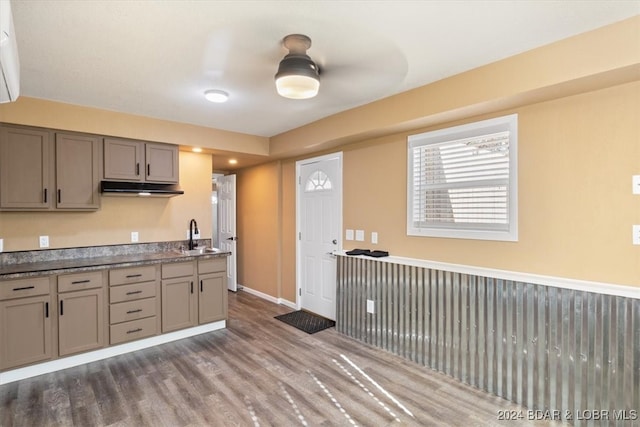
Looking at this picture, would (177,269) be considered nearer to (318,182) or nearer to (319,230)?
(319,230)

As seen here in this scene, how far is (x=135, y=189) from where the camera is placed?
12.0ft

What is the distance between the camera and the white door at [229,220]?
5824mm

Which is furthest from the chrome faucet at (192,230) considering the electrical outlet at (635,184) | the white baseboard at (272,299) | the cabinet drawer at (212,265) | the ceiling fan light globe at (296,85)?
the electrical outlet at (635,184)

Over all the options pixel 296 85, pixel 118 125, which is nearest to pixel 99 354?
pixel 118 125

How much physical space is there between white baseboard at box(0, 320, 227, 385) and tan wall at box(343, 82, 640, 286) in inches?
122

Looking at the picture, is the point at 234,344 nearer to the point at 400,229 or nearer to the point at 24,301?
the point at 24,301

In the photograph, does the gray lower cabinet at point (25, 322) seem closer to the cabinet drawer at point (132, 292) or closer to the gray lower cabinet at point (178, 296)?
the cabinet drawer at point (132, 292)

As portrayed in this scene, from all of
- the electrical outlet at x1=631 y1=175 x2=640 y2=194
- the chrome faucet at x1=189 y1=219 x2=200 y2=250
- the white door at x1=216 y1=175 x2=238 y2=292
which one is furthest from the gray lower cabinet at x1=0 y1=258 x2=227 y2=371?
the electrical outlet at x1=631 y1=175 x2=640 y2=194

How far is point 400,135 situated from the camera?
136 inches

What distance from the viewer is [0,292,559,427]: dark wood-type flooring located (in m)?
2.33

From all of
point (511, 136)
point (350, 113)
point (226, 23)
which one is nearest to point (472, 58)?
point (511, 136)

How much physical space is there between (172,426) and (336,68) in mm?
2887

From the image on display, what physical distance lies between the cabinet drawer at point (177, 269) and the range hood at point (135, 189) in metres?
0.86

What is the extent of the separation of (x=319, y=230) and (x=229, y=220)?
215cm
